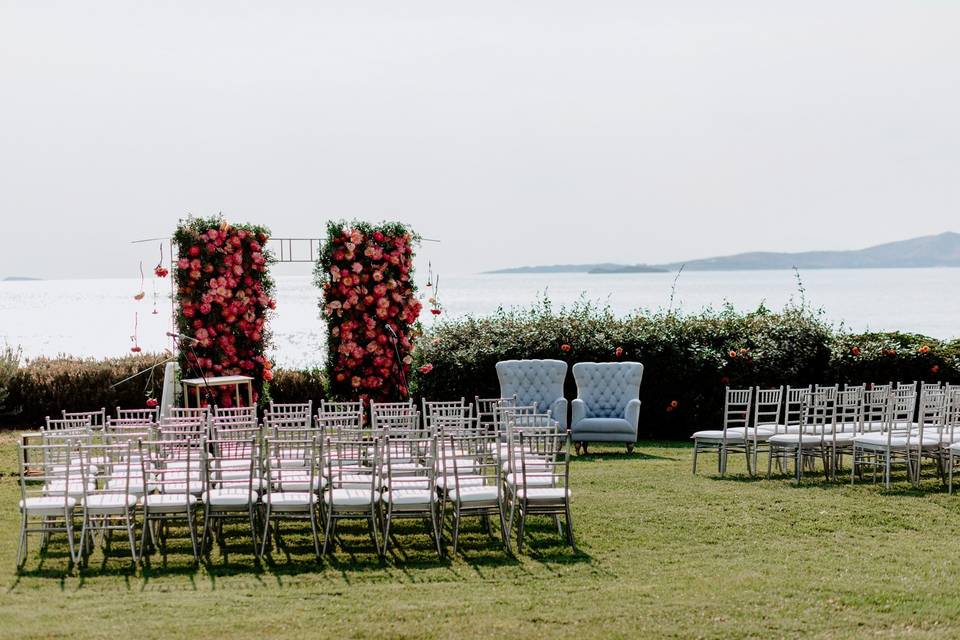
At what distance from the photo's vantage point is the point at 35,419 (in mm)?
16797

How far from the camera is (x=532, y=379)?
14.8 m

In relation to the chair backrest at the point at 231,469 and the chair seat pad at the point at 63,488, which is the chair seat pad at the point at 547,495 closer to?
the chair backrest at the point at 231,469

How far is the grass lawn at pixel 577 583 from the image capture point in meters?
6.27

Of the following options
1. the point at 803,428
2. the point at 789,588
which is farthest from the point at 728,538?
the point at 803,428

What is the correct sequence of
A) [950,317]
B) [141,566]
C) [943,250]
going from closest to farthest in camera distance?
[141,566], [950,317], [943,250]

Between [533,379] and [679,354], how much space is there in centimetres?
236

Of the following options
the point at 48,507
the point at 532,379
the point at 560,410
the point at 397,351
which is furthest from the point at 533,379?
the point at 48,507

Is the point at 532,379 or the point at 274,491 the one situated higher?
the point at 532,379

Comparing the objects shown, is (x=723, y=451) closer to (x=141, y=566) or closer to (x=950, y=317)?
(x=141, y=566)

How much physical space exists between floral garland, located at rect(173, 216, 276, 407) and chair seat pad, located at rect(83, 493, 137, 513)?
23.7ft

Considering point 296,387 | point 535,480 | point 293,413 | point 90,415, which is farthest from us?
point 296,387

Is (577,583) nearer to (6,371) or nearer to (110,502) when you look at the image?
(110,502)

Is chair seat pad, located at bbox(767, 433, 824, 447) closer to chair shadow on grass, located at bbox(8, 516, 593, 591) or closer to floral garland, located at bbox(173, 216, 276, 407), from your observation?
chair shadow on grass, located at bbox(8, 516, 593, 591)

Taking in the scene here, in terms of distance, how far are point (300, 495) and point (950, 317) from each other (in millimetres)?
51465
